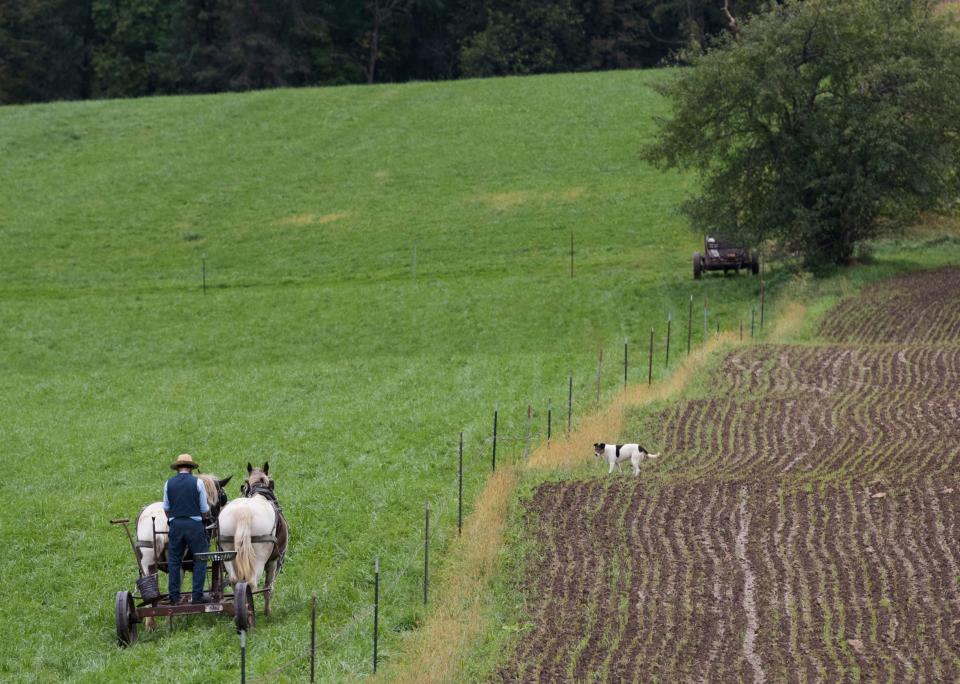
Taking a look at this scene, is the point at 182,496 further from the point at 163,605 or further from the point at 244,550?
the point at 163,605

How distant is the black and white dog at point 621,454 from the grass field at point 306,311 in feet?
7.61

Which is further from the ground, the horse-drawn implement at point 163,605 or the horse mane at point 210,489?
the horse mane at point 210,489

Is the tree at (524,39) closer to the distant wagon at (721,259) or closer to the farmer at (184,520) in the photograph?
the distant wagon at (721,259)

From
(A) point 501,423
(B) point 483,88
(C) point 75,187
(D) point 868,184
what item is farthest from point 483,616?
(B) point 483,88

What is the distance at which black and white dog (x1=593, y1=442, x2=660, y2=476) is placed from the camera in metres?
21.4

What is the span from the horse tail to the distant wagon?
95.4 ft

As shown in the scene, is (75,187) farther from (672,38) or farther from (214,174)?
(672,38)

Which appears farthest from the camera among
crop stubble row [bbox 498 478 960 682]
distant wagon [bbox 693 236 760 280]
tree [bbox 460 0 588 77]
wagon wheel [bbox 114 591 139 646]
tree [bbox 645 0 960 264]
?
tree [bbox 460 0 588 77]

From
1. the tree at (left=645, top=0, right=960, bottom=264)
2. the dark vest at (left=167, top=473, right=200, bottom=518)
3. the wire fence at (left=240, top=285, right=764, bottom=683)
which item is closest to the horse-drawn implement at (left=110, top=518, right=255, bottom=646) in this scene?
the dark vest at (left=167, top=473, right=200, bottom=518)

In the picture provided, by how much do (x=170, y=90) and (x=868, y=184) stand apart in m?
65.4

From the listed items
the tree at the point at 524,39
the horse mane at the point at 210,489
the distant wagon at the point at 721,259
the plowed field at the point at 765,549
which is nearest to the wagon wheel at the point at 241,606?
the horse mane at the point at 210,489

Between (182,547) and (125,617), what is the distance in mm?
1035

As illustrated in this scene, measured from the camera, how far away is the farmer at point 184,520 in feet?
52.1

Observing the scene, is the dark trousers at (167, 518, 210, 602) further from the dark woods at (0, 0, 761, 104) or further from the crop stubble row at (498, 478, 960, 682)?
the dark woods at (0, 0, 761, 104)
